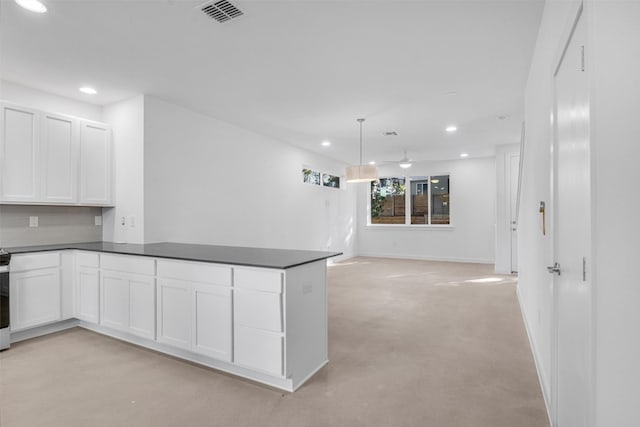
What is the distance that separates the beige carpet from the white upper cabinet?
5.04ft

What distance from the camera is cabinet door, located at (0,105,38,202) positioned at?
3.32 metres

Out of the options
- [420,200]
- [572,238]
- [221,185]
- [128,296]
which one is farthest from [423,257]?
[572,238]

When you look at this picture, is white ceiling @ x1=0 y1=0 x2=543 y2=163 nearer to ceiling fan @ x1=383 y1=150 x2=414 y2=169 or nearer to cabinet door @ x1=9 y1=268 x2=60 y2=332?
cabinet door @ x1=9 y1=268 x2=60 y2=332

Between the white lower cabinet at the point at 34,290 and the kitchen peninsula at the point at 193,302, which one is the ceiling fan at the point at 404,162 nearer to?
the kitchen peninsula at the point at 193,302

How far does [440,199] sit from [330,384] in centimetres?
770

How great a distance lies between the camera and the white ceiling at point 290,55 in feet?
8.04

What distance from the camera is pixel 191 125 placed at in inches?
180

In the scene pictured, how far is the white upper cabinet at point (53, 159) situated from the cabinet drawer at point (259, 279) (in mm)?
2663

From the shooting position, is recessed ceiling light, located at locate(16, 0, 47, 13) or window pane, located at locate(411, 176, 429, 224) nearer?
recessed ceiling light, located at locate(16, 0, 47, 13)

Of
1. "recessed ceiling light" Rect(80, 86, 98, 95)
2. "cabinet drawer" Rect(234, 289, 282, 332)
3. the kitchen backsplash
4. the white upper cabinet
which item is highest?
"recessed ceiling light" Rect(80, 86, 98, 95)

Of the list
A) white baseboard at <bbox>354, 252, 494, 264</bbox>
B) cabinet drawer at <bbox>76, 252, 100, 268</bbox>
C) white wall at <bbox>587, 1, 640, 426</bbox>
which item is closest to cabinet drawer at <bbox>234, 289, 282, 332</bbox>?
white wall at <bbox>587, 1, 640, 426</bbox>

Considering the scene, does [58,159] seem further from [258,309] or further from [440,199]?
[440,199]

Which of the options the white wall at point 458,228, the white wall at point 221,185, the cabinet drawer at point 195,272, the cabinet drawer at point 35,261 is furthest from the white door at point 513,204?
the cabinet drawer at point 35,261

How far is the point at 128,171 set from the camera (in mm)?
4098
